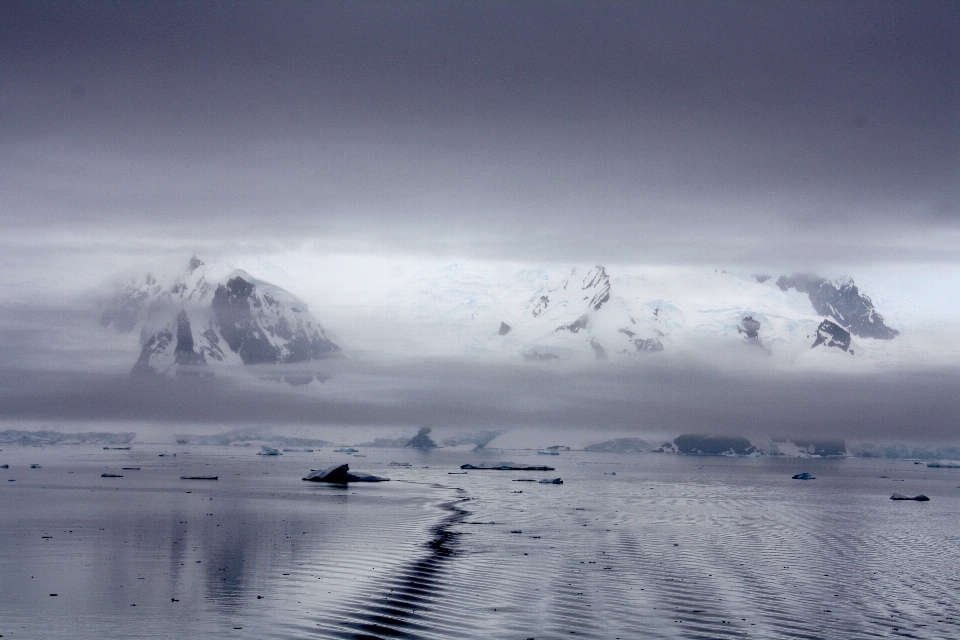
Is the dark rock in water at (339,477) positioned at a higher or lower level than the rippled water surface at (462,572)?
lower

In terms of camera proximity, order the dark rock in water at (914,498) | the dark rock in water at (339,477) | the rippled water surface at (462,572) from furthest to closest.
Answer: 1. the dark rock in water at (339,477)
2. the dark rock in water at (914,498)
3. the rippled water surface at (462,572)

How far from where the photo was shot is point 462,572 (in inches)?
1759

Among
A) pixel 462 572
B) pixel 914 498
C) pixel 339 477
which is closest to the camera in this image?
pixel 462 572

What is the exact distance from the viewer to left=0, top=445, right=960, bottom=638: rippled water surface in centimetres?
3284

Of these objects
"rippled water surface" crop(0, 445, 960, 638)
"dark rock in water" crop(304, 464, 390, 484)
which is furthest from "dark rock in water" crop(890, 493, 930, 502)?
"dark rock in water" crop(304, 464, 390, 484)

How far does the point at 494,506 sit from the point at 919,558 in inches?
1722

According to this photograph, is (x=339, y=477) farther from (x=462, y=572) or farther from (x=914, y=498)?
(x=462, y=572)

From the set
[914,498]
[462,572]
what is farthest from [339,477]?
[462,572]

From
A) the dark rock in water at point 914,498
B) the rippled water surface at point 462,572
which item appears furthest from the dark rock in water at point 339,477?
the dark rock in water at point 914,498

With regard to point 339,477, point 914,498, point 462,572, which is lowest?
point 339,477

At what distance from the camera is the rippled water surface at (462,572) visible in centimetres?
3284

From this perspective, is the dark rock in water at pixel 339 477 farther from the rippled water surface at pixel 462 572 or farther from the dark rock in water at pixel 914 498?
the dark rock in water at pixel 914 498

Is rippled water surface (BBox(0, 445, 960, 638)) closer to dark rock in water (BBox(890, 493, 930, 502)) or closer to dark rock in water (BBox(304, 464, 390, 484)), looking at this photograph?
dark rock in water (BBox(890, 493, 930, 502))

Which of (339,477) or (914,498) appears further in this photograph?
(339,477)
